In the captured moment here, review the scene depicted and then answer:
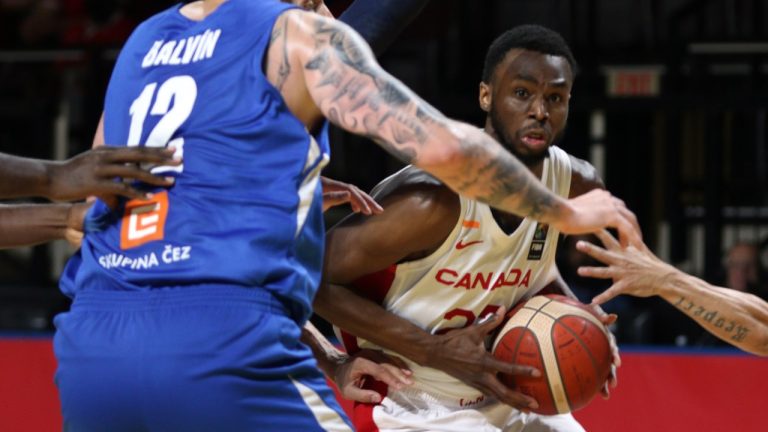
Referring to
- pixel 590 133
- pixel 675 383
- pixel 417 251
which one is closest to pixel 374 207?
pixel 417 251

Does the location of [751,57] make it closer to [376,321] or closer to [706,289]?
[706,289]

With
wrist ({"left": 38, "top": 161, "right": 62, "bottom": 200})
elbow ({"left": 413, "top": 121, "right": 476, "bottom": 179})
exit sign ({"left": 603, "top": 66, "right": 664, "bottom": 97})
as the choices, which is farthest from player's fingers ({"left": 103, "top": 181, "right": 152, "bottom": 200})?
exit sign ({"left": 603, "top": 66, "right": 664, "bottom": 97})

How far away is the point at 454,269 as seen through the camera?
3566 mm

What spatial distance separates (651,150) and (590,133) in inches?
16.9

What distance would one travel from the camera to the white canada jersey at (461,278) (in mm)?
3543

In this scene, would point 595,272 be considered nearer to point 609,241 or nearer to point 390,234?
point 609,241

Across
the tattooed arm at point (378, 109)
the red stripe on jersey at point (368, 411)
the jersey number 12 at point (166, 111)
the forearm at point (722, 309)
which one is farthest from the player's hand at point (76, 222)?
the forearm at point (722, 309)

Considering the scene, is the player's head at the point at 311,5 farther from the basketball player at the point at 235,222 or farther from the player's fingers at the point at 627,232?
the player's fingers at the point at 627,232

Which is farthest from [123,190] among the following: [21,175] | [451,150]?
[451,150]

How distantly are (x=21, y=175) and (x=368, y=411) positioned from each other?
4.43 ft

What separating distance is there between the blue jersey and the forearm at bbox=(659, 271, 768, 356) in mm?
1367

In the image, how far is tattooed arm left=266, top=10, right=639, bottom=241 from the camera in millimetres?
2479

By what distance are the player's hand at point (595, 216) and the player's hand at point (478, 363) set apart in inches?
27.2

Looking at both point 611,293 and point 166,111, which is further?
point 611,293
